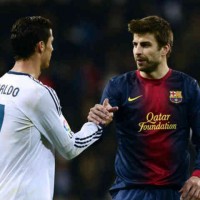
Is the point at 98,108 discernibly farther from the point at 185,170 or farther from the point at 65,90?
the point at 65,90

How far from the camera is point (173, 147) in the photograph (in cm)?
561

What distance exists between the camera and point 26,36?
5.01 metres

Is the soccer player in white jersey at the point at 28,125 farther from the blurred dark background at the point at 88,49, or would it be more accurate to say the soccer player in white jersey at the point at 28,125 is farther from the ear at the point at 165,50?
the blurred dark background at the point at 88,49

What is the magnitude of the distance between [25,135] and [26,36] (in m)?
0.63

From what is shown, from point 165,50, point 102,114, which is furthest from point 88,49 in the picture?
point 102,114

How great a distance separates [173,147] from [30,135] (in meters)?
1.19

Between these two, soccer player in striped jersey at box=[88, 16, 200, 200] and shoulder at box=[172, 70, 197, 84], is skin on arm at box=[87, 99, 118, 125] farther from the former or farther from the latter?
shoulder at box=[172, 70, 197, 84]

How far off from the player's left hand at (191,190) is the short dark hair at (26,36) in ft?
4.69

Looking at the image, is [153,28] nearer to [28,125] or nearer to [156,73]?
[156,73]

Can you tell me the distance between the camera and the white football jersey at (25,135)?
4.88 meters

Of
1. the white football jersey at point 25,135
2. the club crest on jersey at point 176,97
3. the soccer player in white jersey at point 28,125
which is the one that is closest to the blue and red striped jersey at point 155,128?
the club crest on jersey at point 176,97

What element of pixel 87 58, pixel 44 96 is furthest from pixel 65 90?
pixel 44 96

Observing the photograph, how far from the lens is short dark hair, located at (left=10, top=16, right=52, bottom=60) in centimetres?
500

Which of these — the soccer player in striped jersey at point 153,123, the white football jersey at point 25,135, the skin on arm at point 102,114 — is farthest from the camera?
the soccer player in striped jersey at point 153,123
